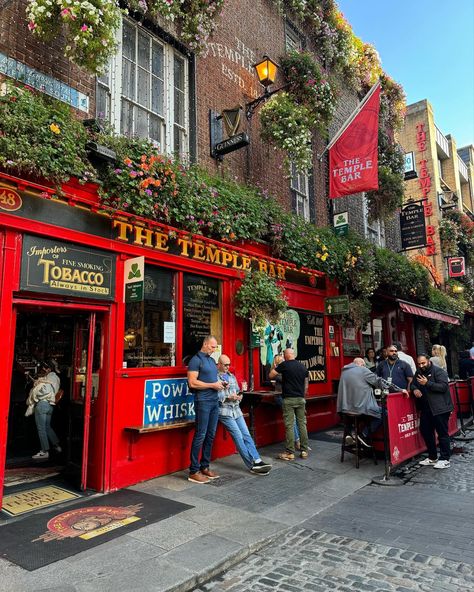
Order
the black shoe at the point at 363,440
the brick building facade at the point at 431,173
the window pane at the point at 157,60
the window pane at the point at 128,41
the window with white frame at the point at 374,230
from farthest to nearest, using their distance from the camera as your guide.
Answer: the brick building facade at the point at 431,173, the window with white frame at the point at 374,230, the window pane at the point at 157,60, the window pane at the point at 128,41, the black shoe at the point at 363,440

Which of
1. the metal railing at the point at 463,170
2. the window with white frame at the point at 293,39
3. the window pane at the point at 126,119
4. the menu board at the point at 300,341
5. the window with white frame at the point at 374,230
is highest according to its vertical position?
the metal railing at the point at 463,170

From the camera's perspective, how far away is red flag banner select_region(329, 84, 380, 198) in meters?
10.2

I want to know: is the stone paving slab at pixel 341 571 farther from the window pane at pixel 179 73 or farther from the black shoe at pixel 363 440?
the window pane at pixel 179 73

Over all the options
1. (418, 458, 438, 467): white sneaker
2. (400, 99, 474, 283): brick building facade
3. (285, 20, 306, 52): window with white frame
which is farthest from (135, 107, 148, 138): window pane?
(400, 99, 474, 283): brick building facade

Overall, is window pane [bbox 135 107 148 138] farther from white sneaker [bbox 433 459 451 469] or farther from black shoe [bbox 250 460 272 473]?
white sneaker [bbox 433 459 451 469]

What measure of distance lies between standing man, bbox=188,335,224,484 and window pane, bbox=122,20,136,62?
17.2ft

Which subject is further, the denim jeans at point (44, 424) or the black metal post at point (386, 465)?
the denim jeans at point (44, 424)

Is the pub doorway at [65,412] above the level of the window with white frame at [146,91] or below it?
below

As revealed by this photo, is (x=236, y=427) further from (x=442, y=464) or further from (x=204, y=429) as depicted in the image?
(x=442, y=464)

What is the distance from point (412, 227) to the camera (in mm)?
16359

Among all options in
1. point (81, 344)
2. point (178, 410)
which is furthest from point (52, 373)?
point (178, 410)

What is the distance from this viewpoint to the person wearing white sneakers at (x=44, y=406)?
7141mm

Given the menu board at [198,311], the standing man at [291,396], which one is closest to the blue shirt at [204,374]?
the menu board at [198,311]

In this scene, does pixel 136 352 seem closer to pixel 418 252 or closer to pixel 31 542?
pixel 31 542
